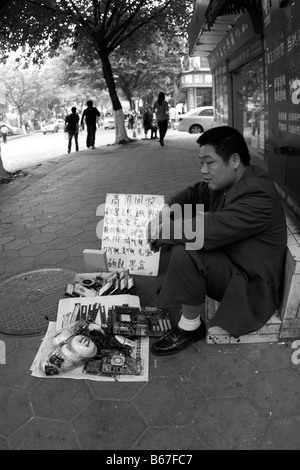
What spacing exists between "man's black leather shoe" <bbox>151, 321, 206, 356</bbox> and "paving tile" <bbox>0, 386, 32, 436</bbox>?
769mm

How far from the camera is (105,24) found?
12758 mm

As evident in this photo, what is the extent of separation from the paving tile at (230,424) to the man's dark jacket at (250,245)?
1.29 ft

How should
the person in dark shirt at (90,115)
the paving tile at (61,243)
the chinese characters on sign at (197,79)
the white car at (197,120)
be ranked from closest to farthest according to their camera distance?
the paving tile at (61,243), the person in dark shirt at (90,115), the white car at (197,120), the chinese characters on sign at (197,79)

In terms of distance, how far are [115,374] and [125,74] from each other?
2912 centimetres

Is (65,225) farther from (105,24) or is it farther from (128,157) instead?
(105,24)

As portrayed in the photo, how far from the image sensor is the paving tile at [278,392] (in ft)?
6.07

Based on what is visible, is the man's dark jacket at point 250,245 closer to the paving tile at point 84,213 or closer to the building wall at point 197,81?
the paving tile at point 84,213

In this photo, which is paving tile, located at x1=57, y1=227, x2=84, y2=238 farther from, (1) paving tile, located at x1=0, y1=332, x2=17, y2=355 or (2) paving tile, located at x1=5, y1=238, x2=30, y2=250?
(1) paving tile, located at x1=0, y1=332, x2=17, y2=355

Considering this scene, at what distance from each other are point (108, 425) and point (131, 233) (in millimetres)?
1714

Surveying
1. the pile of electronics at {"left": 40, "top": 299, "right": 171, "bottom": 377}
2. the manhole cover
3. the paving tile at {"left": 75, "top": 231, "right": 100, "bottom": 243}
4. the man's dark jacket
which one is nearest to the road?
the paving tile at {"left": 75, "top": 231, "right": 100, "bottom": 243}

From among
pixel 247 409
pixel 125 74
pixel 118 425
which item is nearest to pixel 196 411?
pixel 247 409

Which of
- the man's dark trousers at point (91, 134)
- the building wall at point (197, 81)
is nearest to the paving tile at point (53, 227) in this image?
the man's dark trousers at point (91, 134)
